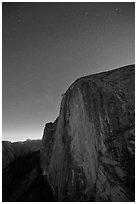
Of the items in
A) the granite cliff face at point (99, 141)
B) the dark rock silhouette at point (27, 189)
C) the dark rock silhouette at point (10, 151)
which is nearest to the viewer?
the granite cliff face at point (99, 141)

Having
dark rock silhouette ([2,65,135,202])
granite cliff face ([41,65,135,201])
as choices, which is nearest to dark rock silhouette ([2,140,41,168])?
dark rock silhouette ([2,65,135,202])

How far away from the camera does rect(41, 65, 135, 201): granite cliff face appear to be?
12.3 metres

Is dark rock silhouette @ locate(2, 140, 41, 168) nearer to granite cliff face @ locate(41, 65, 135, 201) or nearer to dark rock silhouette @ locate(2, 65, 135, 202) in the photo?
dark rock silhouette @ locate(2, 65, 135, 202)

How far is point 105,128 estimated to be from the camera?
14.1 metres

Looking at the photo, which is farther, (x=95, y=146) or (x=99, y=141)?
(x=95, y=146)

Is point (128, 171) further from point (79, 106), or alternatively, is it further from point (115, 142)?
point (79, 106)

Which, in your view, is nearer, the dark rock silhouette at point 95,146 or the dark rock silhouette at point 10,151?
the dark rock silhouette at point 95,146

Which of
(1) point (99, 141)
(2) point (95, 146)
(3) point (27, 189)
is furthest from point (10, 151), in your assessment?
(1) point (99, 141)

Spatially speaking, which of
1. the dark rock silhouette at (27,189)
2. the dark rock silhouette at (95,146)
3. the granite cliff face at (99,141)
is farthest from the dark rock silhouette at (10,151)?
the granite cliff face at (99,141)

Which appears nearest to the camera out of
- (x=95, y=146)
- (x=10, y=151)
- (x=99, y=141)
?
(x=99, y=141)

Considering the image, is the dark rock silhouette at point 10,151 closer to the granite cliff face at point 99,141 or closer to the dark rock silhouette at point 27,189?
the dark rock silhouette at point 27,189

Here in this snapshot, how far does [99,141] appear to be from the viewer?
13945mm

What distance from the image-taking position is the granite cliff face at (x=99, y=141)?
1228 centimetres

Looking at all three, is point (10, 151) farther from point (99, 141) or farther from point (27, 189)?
point (99, 141)
